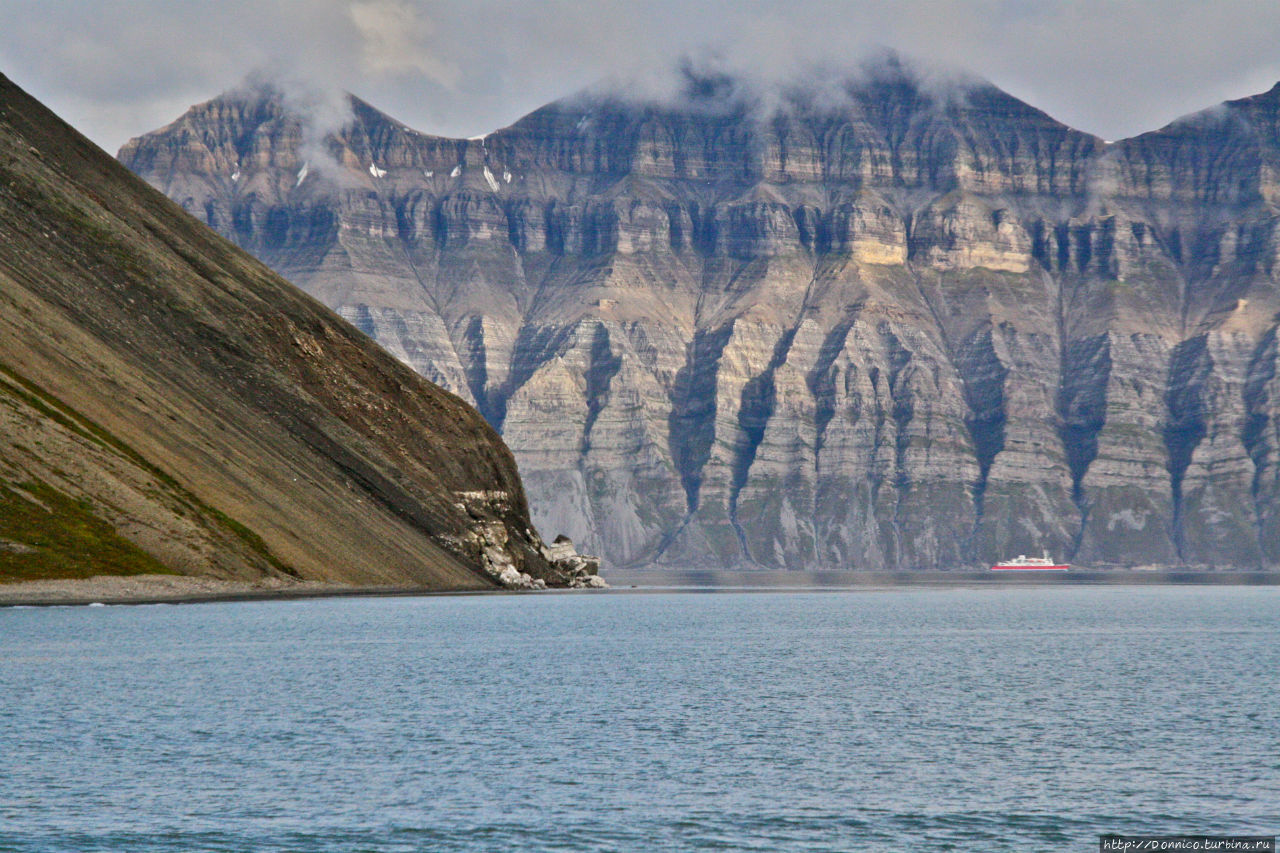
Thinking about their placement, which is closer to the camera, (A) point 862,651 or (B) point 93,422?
(A) point 862,651

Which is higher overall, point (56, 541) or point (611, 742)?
point (56, 541)

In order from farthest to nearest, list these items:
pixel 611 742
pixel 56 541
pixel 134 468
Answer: pixel 134 468, pixel 56 541, pixel 611 742

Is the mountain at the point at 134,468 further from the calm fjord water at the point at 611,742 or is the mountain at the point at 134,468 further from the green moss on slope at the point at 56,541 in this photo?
the calm fjord water at the point at 611,742

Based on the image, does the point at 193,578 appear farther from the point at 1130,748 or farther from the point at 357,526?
the point at 1130,748

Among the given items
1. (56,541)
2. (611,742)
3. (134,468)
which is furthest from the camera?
(134,468)

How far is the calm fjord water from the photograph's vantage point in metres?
48.3

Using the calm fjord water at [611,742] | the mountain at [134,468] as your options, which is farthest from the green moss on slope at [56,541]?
the calm fjord water at [611,742]

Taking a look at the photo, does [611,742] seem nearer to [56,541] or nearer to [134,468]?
[56,541]

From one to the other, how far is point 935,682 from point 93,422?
111 m

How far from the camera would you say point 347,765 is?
59219 mm

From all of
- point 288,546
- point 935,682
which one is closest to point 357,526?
point 288,546

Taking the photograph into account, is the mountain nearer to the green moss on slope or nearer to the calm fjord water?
the green moss on slope

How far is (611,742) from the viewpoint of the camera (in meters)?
65.2

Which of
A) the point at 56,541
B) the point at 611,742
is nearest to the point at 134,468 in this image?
the point at 56,541
